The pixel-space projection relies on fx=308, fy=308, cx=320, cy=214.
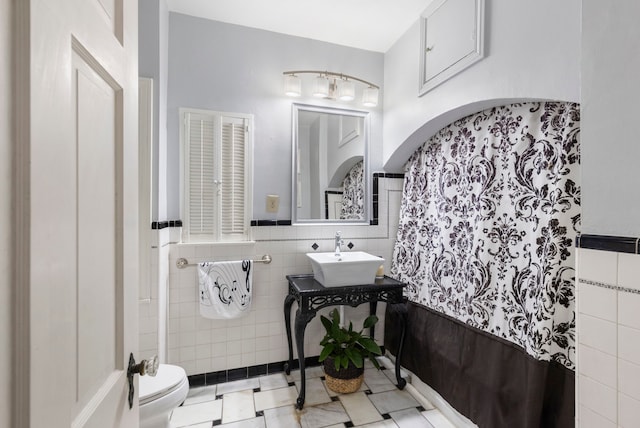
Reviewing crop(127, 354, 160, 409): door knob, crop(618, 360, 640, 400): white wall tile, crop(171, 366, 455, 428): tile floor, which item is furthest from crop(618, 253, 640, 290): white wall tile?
crop(171, 366, 455, 428): tile floor

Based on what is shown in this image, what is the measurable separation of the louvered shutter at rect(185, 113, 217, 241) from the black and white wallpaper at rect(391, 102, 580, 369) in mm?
1586

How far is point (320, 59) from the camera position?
2.55m

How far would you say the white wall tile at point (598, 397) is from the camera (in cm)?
96

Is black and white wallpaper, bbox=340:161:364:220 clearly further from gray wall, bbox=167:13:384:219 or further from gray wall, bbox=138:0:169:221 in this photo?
gray wall, bbox=138:0:169:221

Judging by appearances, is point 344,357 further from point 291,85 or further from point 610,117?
point 291,85

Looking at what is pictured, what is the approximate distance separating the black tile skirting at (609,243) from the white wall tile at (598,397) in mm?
439

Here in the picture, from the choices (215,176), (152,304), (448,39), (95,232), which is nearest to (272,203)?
(215,176)

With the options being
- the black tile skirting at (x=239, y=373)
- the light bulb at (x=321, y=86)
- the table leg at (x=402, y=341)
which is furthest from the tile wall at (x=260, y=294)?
the light bulb at (x=321, y=86)

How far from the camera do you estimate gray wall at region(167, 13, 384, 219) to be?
2.20 meters

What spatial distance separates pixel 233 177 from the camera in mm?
2316

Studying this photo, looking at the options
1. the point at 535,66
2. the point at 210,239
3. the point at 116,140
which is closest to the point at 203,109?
the point at 210,239

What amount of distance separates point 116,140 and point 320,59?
7.21ft

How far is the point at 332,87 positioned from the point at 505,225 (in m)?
1.63

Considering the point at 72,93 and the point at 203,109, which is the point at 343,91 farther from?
the point at 72,93
